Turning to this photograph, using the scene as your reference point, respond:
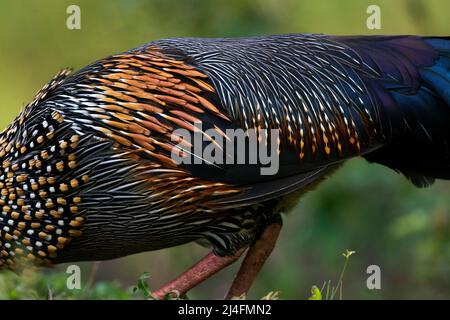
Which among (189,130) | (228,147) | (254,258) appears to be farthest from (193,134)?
(254,258)

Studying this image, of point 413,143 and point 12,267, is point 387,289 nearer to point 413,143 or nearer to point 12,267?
point 413,143

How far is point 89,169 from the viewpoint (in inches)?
205

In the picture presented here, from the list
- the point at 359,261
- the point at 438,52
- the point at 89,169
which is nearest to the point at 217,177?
the point at 89,169

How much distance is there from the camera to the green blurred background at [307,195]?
8.41 m

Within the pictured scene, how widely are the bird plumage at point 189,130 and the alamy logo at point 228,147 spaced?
0.06 feet

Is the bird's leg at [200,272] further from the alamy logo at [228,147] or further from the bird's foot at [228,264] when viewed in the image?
the alamy logo at [228,147]

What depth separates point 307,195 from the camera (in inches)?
322

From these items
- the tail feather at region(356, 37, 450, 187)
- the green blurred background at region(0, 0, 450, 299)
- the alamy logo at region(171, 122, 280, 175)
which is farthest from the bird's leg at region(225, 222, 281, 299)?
the green blurred background at region(0, 0, 450, 299)

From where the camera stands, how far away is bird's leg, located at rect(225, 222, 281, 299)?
5.84 metres

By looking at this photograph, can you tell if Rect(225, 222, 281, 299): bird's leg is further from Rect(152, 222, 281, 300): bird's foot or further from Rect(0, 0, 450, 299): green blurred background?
Rect(0, 0, 450, 299): green blurred background

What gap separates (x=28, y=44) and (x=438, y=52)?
20.4 ft

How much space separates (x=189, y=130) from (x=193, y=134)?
29mm

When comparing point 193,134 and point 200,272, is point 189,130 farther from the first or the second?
point 200,272

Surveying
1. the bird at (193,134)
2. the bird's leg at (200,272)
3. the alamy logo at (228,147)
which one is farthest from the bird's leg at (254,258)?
the alamy logo at (228,147)
